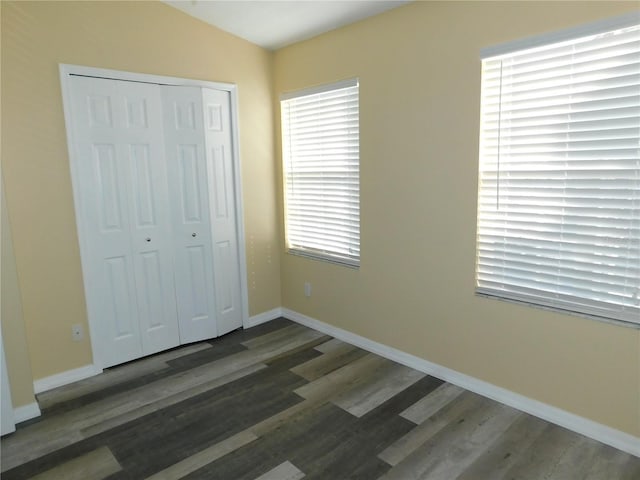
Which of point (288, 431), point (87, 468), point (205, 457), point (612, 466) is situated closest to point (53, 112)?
point (87, 468)

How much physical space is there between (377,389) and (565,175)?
5.89ft

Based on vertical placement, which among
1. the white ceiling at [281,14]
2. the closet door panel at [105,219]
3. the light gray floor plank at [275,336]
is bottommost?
the light gray floor plank at [275,336]

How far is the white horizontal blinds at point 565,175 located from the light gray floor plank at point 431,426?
73 cm

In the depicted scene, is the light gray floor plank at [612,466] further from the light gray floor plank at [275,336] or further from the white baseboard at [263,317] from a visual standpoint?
the white baseboard at [263,317]

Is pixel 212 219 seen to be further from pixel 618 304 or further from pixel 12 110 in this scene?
pixel 618 304

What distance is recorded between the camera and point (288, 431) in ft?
8.03

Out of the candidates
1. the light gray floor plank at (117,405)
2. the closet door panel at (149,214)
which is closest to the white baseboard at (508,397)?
the light gray floor plank at (117,405)

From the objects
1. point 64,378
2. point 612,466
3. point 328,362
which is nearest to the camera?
point 612,466

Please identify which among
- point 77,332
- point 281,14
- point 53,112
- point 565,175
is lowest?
point 77,332

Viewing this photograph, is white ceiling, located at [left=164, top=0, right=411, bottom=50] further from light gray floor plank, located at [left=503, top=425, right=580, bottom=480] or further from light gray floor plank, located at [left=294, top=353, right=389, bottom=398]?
light gray floor plank, located at [left=503, top=425, right=580, bottom=480]

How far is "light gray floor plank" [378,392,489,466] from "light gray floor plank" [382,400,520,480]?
26 millimetres

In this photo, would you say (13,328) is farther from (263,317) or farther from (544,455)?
(544,455)

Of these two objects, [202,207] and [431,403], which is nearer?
[431,403]

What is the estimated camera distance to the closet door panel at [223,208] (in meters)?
3.61
